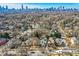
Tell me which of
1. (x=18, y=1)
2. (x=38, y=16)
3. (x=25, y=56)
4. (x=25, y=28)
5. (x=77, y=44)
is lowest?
(x=25, y=56)

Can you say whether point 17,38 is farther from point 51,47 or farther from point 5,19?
point 51,47

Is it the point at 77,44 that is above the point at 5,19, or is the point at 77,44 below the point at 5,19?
below

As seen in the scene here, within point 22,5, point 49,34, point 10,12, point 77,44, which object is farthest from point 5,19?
point 77,44

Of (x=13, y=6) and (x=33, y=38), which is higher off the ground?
(x=13, y=6)

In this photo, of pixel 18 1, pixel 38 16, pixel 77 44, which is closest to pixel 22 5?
pixel 18 1

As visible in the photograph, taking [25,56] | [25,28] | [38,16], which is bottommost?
[25,56]

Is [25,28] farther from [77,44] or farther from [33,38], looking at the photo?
[77,44]

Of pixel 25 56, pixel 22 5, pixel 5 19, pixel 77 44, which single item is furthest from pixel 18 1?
pixel 77 44
